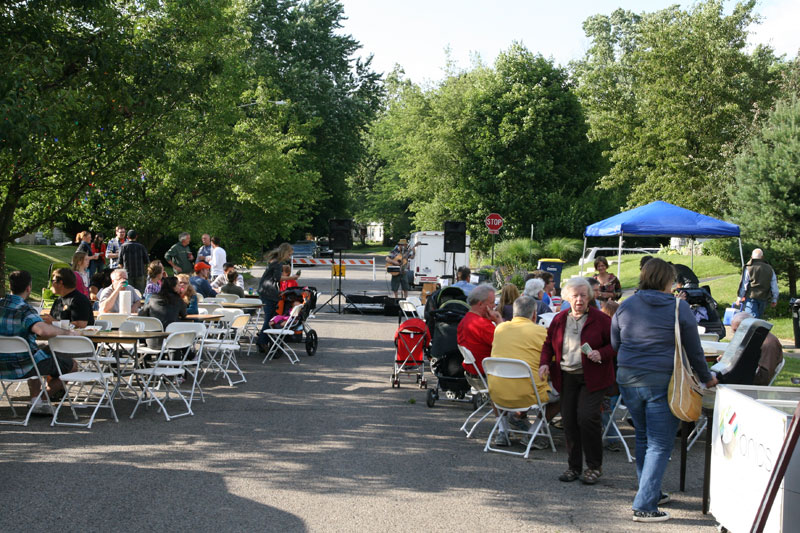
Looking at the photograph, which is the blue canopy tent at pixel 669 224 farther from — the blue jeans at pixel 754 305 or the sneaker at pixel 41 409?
the sneaker at pixel 41 409

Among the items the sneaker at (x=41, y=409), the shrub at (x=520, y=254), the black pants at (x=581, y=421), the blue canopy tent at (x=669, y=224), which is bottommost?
the sneaker at (x=41, y=409)

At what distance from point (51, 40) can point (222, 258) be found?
6.87m

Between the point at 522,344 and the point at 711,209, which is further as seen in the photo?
the point at 711,209

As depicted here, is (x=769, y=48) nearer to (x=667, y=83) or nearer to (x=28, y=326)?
(x=667, y=83)

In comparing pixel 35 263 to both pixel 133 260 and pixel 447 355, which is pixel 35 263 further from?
pixel 447 355

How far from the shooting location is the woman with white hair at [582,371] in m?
5.96

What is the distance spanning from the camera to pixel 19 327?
7.72m

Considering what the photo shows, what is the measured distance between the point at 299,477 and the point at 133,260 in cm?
983

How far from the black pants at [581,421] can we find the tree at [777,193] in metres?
14.3

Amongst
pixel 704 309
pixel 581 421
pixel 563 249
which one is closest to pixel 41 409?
pixel 581 421

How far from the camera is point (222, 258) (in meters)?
17.9

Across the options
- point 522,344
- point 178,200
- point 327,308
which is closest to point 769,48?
point 327,308

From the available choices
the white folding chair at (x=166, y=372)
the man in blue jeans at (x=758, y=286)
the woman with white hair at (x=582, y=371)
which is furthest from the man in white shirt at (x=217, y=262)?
the woman with white hair at (x=582, y=371)

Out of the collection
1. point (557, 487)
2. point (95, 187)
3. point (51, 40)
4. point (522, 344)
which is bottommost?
point (557, 487)
